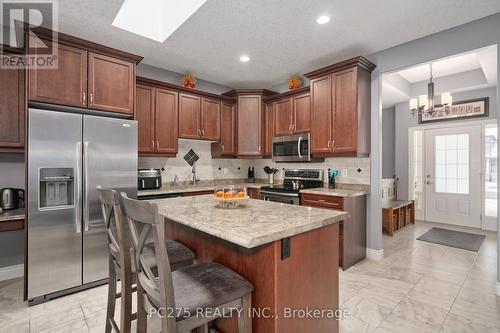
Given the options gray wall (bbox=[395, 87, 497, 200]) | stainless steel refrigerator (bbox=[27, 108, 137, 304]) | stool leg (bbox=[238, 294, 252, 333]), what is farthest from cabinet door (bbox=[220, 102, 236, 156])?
gray wall (bbox=[395, 87, 497, 200])

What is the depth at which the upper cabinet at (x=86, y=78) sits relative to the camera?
100 inches

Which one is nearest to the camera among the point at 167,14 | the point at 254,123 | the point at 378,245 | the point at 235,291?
the point at 235,291

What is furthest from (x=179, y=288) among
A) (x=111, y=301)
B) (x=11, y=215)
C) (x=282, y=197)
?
(x=282, y=197)

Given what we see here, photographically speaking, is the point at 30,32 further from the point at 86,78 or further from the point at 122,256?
the point at 122,256

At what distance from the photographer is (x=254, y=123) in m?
4.69

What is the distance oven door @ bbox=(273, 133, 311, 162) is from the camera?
405 centimetres

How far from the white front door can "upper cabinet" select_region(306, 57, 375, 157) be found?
3229 millimetres

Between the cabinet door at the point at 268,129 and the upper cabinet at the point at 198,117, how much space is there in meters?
0.87

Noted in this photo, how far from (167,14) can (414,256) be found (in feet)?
14.8

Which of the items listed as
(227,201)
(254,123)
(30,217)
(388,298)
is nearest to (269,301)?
Result: (227,201)

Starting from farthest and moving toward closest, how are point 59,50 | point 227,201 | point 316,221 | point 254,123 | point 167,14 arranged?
1. point 254,123
2. point 167,14
3. point 59,50
4. point 227,201
5. point 316,221

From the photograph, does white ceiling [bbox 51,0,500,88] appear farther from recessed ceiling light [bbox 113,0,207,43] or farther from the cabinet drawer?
the cabinet drawer

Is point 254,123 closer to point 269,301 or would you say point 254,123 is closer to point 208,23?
point 208,23

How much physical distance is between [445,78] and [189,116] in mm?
4959
